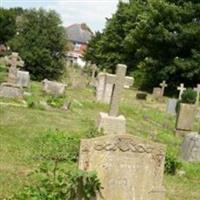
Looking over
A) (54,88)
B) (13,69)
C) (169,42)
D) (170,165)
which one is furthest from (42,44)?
(170,165)

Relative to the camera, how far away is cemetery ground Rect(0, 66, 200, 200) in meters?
9.42

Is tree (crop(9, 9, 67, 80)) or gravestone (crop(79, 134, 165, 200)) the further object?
tree (crop(9, 9, 67, 80))

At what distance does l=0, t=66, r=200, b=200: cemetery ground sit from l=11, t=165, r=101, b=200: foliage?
2.32 ft

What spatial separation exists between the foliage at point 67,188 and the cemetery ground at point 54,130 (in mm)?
706

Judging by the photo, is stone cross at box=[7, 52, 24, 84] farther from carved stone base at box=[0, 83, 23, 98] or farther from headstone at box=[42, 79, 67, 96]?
headstone at box=[42, 79, 67, 96]

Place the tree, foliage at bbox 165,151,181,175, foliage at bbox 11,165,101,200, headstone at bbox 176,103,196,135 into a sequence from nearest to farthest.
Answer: foliage at bbox 11,165,101,200, foliage at bbox 165,151,181,175, headstone at bbox 176,103,196,135, the tree

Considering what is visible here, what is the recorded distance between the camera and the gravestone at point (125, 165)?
23.2ft

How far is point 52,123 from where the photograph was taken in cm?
1546

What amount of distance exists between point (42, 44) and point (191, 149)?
2918 centimetres

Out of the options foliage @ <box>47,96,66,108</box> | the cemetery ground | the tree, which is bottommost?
the cemetery ground

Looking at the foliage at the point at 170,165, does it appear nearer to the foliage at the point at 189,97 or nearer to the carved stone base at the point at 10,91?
the carved stone base at the point at 10,91

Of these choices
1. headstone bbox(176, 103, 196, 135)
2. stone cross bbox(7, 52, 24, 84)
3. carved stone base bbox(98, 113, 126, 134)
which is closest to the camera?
carved stone base bbox(98, 113, 126, 134)

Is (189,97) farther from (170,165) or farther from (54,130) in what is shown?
(170,165)

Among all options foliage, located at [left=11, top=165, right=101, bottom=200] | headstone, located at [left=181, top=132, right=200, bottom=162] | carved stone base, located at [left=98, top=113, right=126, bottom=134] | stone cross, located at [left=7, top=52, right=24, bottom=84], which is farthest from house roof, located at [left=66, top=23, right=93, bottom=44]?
foliage, located at [left=11, top=165, right=101, bottom=200]
